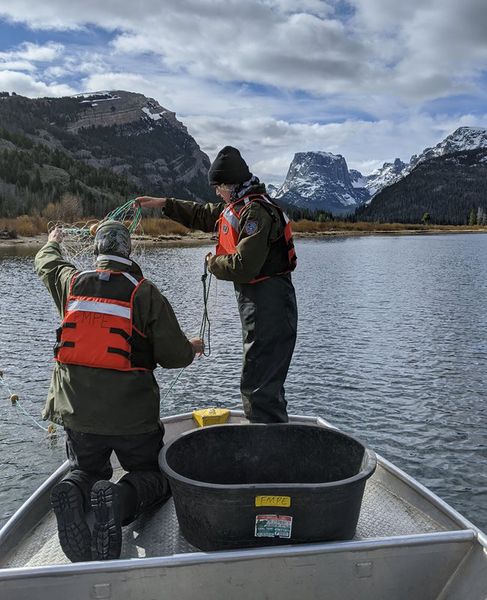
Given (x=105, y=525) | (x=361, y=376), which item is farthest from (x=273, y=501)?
(x=361, y=376)

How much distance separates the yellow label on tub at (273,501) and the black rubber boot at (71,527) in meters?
1.22

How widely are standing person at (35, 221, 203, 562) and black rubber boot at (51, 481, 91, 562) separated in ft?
0.82

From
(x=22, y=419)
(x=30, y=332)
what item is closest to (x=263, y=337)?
(x=22, y=419)

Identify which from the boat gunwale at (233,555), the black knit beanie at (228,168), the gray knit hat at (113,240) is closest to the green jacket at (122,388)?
the gray knit hat at (113,240)

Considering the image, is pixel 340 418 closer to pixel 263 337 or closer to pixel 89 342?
pixel 263 337

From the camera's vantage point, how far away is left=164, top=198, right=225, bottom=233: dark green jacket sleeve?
6441mm

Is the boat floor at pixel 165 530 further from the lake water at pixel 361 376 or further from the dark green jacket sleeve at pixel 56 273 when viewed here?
the lake water at pixel 361 376

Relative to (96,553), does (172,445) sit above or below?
above

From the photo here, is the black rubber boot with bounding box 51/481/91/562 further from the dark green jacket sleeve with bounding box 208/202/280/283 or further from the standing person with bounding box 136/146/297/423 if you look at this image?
the dark green jacket sleeve with bounding box 208/202/280/283

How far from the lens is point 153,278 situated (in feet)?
114

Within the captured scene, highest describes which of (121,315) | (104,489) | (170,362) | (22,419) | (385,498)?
(121,315)

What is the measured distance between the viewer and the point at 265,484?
3.64 meters

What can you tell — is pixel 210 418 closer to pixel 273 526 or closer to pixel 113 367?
pixel 113 367

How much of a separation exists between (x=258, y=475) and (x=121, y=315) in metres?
1.81
